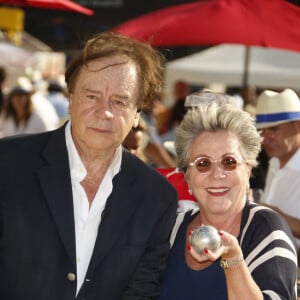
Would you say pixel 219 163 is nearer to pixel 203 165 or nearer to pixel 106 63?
pixel 203 165

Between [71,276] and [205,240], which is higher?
[205,240]

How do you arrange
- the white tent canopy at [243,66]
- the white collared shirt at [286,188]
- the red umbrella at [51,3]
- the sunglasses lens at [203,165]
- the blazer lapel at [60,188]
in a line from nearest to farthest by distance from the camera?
1. the blazer lapel at [60,188]
2. the sunglasses lens at [203,165]
3. the white collared shirt at [286,188]
4. the red umbrella at [51,3]
5. the white tent canopy at [243,66]

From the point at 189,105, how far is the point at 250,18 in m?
2.08

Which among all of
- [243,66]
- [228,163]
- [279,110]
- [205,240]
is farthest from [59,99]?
[205,240]

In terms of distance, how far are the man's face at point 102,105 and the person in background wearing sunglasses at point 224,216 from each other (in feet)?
1.25

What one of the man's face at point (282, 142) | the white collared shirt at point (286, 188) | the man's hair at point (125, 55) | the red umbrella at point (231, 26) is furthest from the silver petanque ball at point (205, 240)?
the red umbrella at point (231, 26)

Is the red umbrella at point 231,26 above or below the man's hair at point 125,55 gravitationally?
below

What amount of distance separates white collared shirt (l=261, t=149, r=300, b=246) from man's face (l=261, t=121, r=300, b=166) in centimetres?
5

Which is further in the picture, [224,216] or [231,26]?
[231,26]

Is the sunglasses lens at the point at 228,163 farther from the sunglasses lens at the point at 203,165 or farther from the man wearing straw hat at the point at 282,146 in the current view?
the man wearing straw hat at the point at 282,146

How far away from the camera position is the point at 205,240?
299 centimetres

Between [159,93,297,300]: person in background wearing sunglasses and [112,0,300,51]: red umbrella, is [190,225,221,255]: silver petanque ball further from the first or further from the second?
[112,0,300,51]: red umbrella

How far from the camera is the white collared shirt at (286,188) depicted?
5.75 m

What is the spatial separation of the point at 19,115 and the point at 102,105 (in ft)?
27.4
